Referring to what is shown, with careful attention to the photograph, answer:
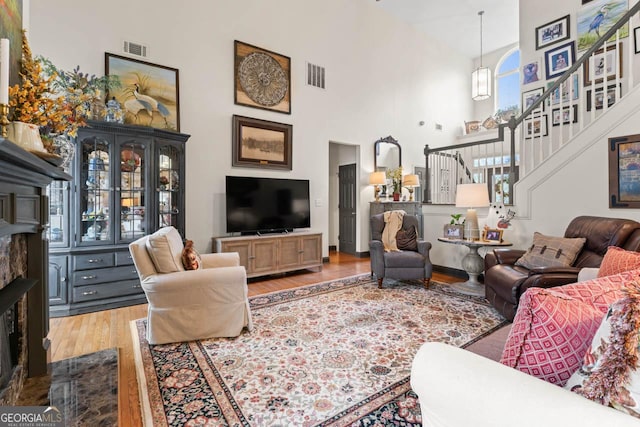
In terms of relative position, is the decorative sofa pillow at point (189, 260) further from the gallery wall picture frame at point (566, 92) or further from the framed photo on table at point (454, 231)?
the gallery wall picture frame at point (566, 92)

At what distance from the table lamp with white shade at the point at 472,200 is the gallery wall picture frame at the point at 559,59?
8.31ft

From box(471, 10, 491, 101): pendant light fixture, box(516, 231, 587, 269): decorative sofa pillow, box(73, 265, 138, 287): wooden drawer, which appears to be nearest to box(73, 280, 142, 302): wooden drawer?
box(73, 265, 138, 287): wooden drawer

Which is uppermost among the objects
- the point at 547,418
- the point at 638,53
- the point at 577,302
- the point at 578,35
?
the point at 578,35

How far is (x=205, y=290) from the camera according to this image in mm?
2441

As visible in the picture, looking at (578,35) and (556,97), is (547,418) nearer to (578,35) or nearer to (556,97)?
(556,97)

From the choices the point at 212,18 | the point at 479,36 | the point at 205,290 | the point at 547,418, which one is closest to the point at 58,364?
the point at 205,290

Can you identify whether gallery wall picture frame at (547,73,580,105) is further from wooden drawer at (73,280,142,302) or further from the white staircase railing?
wooden drawer at (73,280,142,302)

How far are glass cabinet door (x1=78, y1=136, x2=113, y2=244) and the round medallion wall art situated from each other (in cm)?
230

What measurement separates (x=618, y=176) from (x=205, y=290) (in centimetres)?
412

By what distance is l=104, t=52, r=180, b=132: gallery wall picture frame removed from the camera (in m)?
3.69

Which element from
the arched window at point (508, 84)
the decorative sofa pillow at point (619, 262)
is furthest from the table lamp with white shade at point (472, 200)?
the arched window at point (508, 84)

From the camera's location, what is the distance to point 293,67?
5223 mm

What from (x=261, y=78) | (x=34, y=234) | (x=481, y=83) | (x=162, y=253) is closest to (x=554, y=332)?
(x=162, y=253)

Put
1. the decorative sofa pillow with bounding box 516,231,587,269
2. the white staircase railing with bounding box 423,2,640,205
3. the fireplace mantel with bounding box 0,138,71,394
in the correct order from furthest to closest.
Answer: the white staircase railing with bounding box 423,2,640,205 → the decorative sofa pillow with bounding box 516,231,587,269 → the fireplace mantel with bounding box 0,138,71,394
